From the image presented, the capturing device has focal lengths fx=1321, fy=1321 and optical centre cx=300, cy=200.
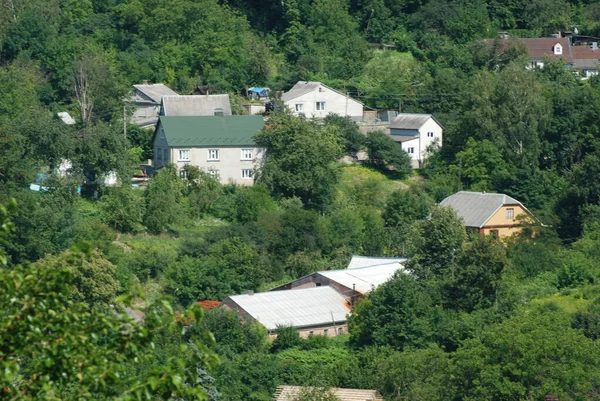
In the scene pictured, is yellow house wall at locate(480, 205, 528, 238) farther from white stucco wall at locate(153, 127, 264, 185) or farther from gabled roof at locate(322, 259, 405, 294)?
white stucco wall at locate(153, 127, 264, 185)

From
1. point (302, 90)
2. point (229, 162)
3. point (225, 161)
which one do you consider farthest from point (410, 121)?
point (225, 161)

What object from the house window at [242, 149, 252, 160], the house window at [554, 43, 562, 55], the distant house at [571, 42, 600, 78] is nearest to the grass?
the house window at [242, 149, 252, 160]

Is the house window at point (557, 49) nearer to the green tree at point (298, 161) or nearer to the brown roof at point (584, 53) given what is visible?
the brown roof at point (584, 53)

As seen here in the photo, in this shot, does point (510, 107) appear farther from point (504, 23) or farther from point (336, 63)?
point (504, 23)

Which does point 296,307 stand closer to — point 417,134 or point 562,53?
point 417,134

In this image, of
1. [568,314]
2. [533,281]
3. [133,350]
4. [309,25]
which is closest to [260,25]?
[309,25]

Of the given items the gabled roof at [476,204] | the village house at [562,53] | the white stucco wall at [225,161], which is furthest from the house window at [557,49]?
the white stucco wall at [225,161]
